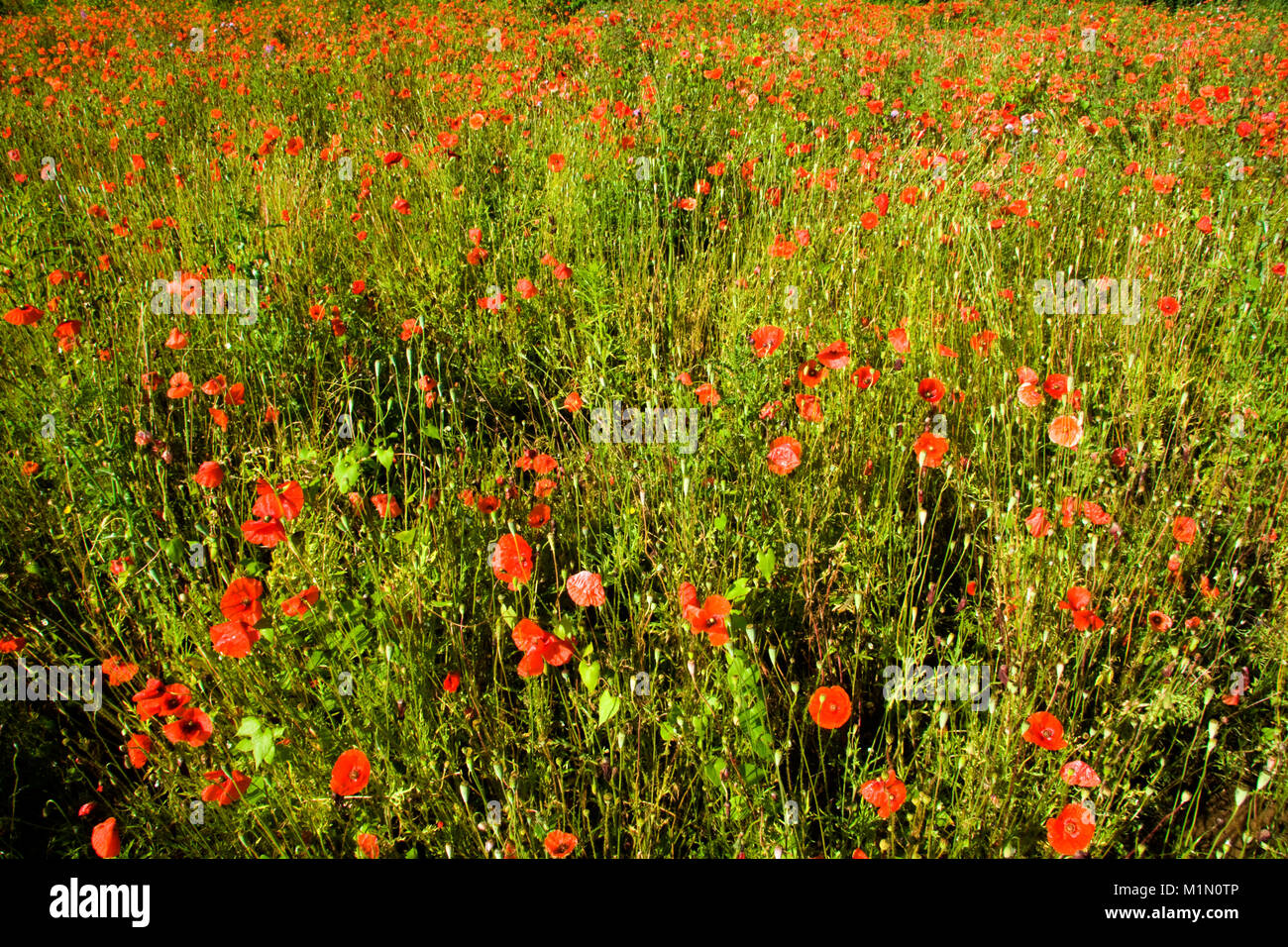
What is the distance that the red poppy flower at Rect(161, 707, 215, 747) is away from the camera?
1.21m

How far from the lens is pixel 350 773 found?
45.8 inches

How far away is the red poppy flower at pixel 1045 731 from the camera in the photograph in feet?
3.89

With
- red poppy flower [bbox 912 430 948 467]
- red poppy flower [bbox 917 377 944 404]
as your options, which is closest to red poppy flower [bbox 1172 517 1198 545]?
red poppy flower [bbox 912 430 948 467]

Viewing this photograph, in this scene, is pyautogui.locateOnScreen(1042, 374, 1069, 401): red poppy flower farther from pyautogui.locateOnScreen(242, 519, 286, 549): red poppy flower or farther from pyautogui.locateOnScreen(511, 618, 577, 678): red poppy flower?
pyautogui.locateOnScreen(242, 519, 286, 549): red poppy flower

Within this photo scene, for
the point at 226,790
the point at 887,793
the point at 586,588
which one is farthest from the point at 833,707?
the point at 226,790

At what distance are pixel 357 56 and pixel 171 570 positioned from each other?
5.50 metres

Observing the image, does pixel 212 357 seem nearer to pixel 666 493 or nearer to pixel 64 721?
pixel 64 721

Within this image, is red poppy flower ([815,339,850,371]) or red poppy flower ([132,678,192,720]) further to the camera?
red poppy flower ([815,339,850,371])

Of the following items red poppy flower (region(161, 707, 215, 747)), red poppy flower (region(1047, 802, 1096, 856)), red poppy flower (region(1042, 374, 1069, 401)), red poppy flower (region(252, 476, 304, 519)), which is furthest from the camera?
red poppy flower (region(1042, 374, 1069, 401))

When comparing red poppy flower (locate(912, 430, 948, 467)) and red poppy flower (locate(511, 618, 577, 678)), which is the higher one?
red poppy flower (locate(912, 430, 948, 467))

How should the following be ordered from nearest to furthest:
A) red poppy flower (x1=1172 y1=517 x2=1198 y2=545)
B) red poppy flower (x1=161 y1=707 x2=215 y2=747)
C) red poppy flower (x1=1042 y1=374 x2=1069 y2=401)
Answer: red poppy flower (x1=161 y1=707 x2=215 y2=747) < red poppy flower (x1=1172 y1=517 x2=1198 y2=545) < red poppy flower (x1=1042 y1=374 x2=1069 y2=401)

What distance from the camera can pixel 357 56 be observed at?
18.8 ft

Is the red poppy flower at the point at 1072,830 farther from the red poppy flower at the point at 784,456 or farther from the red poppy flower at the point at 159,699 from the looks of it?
the red poppy flower at the point at 159,699

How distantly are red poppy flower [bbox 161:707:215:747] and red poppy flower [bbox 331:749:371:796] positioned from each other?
28 cm
